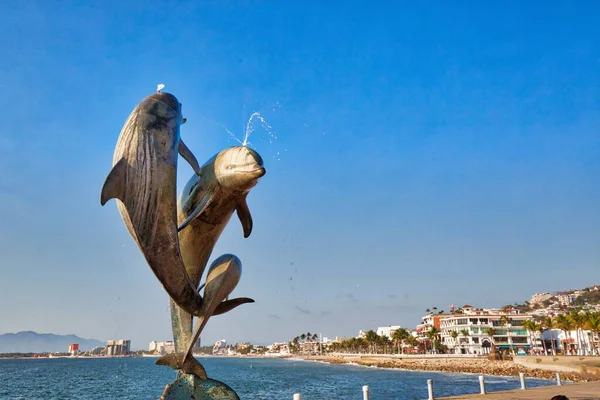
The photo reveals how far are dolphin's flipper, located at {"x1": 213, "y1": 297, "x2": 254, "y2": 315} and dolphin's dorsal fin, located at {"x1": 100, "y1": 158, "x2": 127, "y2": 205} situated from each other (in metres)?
3.10

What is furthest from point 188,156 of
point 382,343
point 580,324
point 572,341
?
point 382,343

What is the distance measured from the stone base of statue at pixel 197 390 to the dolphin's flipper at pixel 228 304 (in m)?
1.29

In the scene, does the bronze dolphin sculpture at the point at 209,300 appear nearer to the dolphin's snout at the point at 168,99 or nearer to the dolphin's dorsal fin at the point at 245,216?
the dolphin's dorsal fin at the point at 245,216

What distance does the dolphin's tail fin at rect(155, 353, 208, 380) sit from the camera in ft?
28.5

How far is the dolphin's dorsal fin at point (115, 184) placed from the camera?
281 inches

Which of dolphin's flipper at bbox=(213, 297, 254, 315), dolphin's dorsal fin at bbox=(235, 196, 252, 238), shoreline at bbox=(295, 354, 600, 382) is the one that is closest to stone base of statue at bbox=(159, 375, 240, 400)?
dolphin's flipper at bbox=(213, 297, 254, 315)

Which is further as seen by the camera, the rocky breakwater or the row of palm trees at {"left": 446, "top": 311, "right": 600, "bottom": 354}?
the row of palm trees at {"left": 446, "top": 311, "right": 600, "bottom": 354}

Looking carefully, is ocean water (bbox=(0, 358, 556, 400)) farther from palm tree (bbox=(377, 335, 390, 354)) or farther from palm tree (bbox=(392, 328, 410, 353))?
palm tree (bbox=(377, 335, 390, 354))

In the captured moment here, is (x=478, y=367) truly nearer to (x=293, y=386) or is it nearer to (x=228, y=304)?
(x=293, y=386)

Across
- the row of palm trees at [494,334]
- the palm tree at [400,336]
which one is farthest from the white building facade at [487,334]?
the palm tree at [400,336]

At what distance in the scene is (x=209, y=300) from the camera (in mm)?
8773

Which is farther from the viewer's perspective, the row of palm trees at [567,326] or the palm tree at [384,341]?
the palm tree at [384,341]

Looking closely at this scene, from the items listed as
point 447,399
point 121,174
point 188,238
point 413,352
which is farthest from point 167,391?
point 413,352

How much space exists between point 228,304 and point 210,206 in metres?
1.99
